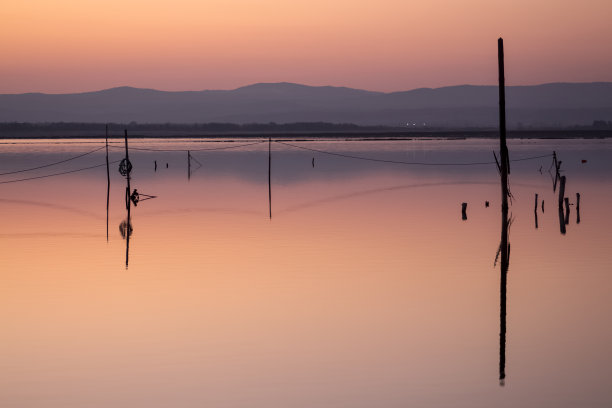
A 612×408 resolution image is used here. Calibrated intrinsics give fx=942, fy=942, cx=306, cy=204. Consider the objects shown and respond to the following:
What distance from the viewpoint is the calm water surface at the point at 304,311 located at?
552 inches

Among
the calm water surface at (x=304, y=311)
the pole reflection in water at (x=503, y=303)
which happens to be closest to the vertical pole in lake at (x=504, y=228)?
the pole reflection in water at (x=503, y=303)

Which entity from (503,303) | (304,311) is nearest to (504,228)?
(503,303)

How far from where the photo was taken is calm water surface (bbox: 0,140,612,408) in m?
14.0

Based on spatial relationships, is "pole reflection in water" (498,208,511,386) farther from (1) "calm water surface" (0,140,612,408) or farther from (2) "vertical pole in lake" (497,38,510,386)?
(1) "calm water surface" (0,140,612,408)

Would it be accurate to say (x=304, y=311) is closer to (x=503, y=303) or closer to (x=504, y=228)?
(x=503, y=303)

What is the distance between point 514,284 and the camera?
2288cm

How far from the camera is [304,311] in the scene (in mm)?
19281

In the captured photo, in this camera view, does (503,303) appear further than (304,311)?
Yes

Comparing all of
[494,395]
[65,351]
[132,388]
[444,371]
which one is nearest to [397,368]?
[444,371]

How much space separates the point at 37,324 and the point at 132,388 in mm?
5098

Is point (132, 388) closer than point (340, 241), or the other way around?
point (132, 388)

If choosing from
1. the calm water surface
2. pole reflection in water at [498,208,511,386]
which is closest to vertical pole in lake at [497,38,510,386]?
pole reflection in water at [498,208,511,386]

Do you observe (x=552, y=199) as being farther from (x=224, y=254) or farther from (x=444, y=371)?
(x=444, y=371)

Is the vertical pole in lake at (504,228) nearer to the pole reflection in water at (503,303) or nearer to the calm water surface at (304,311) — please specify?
the pole reflection in water at (503,303)
